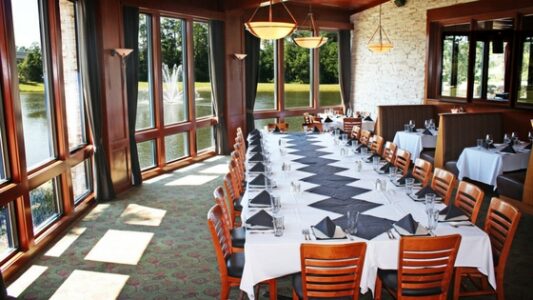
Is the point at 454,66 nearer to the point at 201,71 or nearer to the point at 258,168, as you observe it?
the point at 201,71

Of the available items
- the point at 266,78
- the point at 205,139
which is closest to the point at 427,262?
the point at 205,139

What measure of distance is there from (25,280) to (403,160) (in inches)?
179

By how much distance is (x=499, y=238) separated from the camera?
146 inches

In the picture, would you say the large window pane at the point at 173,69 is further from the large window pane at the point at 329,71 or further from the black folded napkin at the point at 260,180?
the black folded napkin at the point at 260,180

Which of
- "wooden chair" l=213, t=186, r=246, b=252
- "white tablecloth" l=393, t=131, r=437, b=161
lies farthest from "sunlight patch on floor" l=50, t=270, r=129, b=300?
"white tablecloth" l=393, t=131, r=437, b=161

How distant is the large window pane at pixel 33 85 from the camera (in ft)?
17.7

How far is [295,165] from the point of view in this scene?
594 cm

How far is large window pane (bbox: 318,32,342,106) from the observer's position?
1296cm

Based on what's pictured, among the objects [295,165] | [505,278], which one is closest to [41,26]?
[295,165]

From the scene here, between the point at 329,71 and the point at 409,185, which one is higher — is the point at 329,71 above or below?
above

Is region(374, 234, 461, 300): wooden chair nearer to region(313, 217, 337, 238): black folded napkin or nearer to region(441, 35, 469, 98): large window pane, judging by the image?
region(313, 217, 337, 238): black folded napkin

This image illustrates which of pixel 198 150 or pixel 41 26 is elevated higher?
pixel 41 26

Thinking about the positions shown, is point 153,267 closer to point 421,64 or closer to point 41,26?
point 41,26

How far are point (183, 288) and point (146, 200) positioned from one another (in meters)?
3.20
